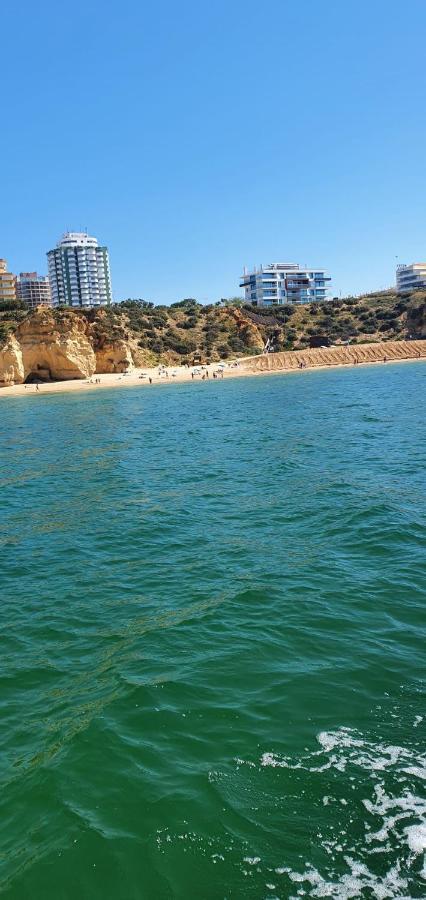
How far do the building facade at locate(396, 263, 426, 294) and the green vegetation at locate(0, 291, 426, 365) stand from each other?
221 ft

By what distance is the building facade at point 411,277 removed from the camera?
179250 mm

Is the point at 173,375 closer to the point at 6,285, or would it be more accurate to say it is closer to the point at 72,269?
the point at 6,285

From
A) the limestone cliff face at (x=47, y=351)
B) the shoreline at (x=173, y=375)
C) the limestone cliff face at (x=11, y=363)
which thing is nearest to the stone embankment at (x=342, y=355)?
the shoreline at (x=173, y=375)

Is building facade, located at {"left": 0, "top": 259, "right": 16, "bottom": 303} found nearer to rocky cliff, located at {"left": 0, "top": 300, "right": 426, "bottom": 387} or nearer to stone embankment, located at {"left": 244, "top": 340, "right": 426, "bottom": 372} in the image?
rocky cliff, located at {"left": 0, "top": 300, "right": 426, "bottom": 387}

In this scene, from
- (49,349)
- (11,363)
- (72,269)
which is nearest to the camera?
(11,363)

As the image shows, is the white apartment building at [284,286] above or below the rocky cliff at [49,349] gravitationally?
above

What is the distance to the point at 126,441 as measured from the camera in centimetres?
2997

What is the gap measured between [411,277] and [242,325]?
10088 cm

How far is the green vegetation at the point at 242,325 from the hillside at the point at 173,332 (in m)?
0.16

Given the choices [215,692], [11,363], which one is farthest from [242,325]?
[215,692]

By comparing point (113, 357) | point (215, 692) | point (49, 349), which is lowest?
point (215, 692)

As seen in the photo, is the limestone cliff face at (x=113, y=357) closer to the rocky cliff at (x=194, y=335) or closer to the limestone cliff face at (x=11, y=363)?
the rocky cliff at (x=194, y=335)

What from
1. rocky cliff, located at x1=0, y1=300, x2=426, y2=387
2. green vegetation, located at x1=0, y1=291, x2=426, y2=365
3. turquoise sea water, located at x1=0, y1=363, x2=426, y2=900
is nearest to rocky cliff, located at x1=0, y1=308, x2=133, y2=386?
rocky cliff, located at x1=0, y1=300, x2=426, y2=387

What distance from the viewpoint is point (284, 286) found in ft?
538
